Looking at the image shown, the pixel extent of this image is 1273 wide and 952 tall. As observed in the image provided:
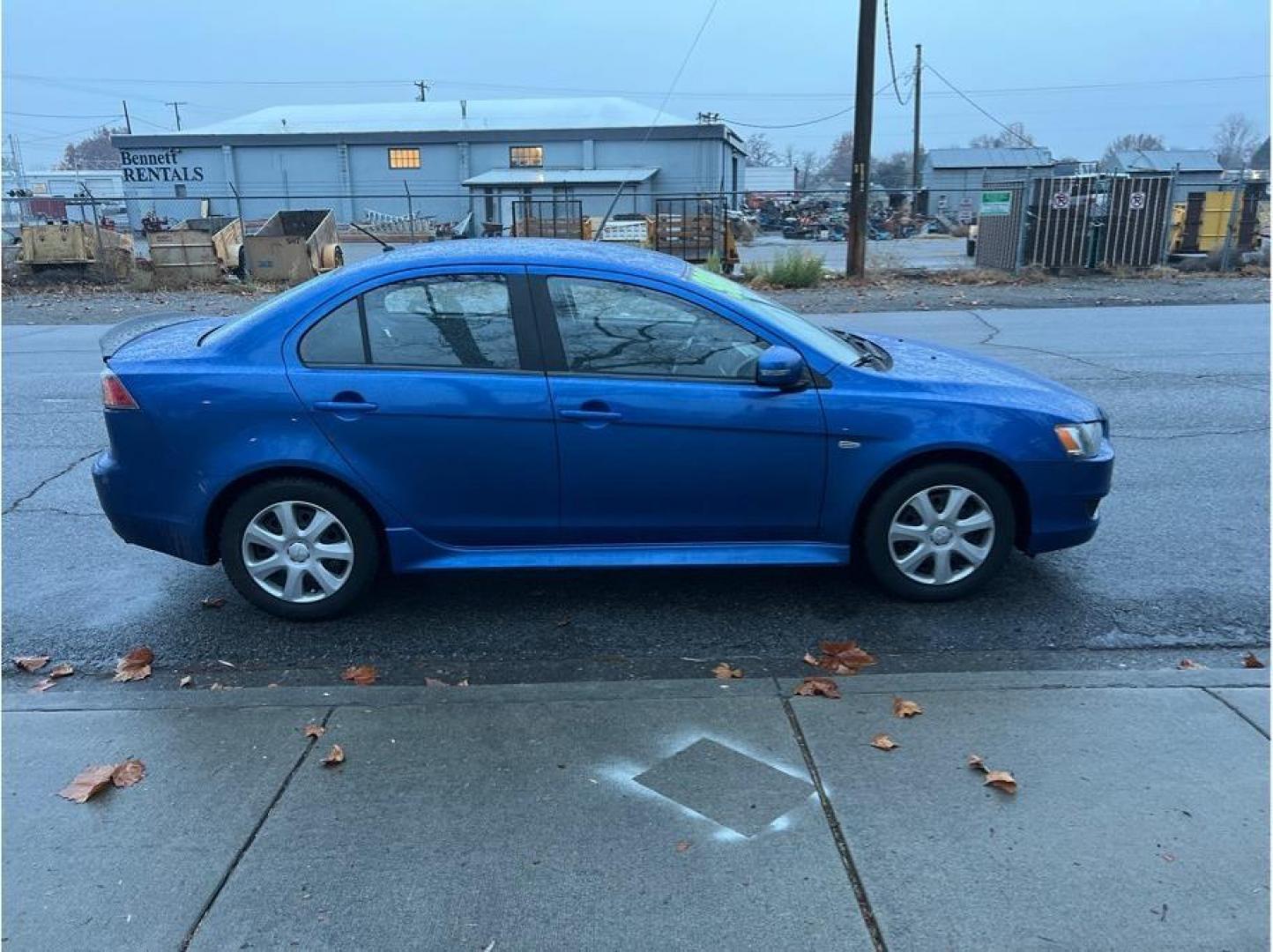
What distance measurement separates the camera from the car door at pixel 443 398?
4.21 meters

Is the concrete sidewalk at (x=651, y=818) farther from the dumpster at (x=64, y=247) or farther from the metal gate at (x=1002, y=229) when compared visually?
the dumpster at (x=64, y=247)

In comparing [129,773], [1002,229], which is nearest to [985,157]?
[1002,229]

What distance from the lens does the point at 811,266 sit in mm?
19609

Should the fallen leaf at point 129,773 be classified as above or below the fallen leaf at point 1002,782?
below

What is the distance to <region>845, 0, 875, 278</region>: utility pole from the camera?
771 inches

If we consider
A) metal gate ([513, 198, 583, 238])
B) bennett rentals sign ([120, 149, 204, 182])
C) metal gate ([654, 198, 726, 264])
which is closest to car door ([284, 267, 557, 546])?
metal gate ([654, 198, 726, 264])

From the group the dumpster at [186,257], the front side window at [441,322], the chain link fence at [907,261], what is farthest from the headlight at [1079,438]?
the dumpster at [186,257]

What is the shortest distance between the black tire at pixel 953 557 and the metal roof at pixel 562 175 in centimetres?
3615

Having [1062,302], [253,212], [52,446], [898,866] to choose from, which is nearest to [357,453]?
[898,866]

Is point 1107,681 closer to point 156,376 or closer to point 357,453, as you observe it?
point 357,453

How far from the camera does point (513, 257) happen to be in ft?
14.4

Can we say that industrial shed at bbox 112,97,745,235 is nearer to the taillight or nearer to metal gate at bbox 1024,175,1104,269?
metal gate at bbox 1024,175,1104,269

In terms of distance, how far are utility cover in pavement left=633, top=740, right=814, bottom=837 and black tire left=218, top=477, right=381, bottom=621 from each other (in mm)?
1751

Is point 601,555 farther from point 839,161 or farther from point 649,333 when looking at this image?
point 839,161
